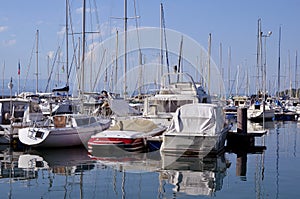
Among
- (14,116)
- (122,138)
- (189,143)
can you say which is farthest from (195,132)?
(14,116)

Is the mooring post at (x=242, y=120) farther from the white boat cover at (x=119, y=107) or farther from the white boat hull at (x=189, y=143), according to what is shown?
the white boat cover at (x=119, y=107)

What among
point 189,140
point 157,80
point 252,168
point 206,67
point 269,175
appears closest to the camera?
point 269,175

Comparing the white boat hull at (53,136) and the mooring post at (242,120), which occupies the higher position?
the mooring post at (242,120)

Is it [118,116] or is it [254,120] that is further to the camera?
[254,120]

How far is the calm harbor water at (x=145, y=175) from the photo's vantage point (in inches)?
600

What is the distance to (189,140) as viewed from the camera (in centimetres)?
2127

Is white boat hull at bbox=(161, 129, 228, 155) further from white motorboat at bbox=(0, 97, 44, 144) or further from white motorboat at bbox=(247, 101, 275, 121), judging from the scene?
white motorboat at bbox=(247, 101, 275, 121)

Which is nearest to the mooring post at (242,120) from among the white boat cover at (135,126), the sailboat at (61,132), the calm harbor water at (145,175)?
the calm harbor water at (145,175)

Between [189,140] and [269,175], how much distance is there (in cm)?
437

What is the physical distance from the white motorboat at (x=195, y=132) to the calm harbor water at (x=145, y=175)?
468mm

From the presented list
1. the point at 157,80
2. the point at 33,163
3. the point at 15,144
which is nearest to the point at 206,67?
the point at 157,80

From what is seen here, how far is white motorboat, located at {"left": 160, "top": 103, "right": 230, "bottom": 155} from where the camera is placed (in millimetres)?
21298

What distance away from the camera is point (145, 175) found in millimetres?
18094

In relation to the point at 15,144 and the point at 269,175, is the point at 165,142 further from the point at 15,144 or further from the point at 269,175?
the point at 15,144
